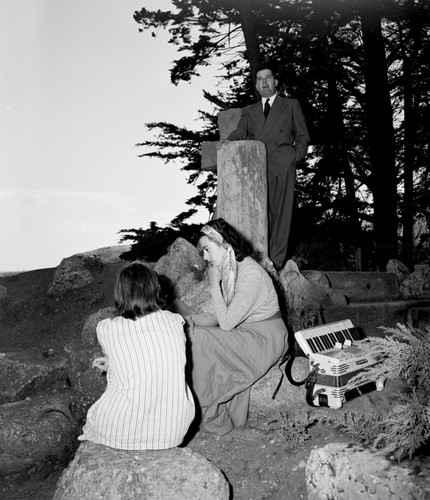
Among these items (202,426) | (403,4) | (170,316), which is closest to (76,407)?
(202,426)

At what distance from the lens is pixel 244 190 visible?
19.8 feet

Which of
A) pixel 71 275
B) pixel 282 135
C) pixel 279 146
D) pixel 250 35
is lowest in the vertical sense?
pixel 71 275

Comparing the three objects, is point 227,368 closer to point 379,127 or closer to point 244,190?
point 244,190

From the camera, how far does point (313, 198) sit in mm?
10875

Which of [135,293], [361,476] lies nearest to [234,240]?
[135,293]

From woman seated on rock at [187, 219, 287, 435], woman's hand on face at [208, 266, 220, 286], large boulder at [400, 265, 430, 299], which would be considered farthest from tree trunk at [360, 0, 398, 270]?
woman's hand on face at [208, 266, 220, 286]

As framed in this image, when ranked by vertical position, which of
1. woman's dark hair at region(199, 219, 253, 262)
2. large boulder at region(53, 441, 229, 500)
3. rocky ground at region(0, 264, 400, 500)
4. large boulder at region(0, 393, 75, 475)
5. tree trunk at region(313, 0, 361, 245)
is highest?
tree trunk at region(313, 0, 361, 245)

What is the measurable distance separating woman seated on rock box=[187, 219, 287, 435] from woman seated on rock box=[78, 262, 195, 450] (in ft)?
1.95

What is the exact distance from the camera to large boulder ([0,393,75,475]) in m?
4.89

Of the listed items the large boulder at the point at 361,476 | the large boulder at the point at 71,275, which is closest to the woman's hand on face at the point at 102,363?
the large boulder at the point at 361,476

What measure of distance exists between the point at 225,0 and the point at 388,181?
495 cm

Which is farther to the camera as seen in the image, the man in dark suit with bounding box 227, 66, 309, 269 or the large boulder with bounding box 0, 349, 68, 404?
the man in dark suit with bounding box 227, 66, 309, 269

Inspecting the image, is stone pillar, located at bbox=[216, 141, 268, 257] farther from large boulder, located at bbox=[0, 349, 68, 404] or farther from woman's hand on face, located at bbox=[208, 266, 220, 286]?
large boulder, located at bbox=[0, 349, 68, 404]

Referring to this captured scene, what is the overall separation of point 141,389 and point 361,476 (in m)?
1.35
